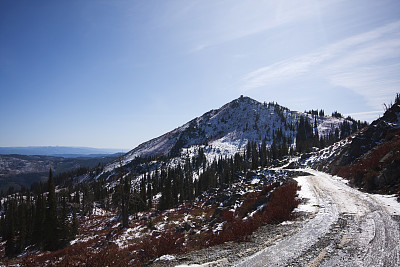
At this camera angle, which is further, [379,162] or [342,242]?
[379,162]

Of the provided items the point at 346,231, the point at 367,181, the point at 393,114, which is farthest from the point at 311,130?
the point at 346,231

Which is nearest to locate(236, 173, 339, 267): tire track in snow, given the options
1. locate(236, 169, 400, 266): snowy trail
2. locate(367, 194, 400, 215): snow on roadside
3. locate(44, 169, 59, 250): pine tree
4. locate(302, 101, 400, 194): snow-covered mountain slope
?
locate(236, 169, 400, 266): snowy trail

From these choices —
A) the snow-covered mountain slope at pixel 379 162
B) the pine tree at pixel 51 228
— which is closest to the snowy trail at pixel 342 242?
the snow-covered mountain slope at pixel 379 162

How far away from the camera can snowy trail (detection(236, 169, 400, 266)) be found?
6.23 meters

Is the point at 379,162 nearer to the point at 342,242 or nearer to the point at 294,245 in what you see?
the point at 342,242

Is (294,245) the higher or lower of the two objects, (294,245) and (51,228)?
the higher

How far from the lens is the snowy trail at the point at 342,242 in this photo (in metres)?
6.23

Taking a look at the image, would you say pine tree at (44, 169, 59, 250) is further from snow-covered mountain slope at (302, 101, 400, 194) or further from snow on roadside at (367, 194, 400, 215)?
snow-covered mountain slope at (302, 101, 400, 194)

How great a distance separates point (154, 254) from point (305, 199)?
12680 millimetres

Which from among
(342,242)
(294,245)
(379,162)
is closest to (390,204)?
(342,242)

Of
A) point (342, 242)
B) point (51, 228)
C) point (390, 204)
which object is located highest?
point (342, 242)

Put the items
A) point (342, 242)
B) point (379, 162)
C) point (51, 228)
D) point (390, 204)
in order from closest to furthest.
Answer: point (342, 242) → point (390, 204) → point (379, 162) → point (51, 228)

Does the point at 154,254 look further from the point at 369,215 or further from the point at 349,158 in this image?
the point at 349,158

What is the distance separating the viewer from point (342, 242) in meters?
7.51
